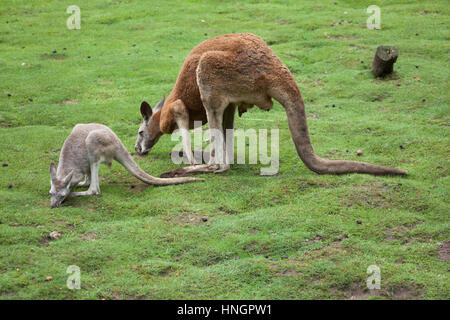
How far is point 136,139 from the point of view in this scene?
29.6 feet

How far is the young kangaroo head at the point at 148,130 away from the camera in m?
8.29

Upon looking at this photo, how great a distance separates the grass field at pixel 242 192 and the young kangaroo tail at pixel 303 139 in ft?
0.50

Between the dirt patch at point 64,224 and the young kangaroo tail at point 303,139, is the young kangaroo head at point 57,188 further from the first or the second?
the young kangaroo tail at point 303,139

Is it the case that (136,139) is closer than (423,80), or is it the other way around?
(136,139)

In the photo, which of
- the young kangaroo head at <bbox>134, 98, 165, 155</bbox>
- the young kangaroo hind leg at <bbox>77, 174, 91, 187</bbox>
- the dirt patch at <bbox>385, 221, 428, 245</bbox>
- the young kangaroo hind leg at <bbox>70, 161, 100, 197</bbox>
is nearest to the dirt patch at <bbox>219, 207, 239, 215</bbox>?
the young kangaroo hind leg at <bbox>70, 161, 100, 197</bbox>

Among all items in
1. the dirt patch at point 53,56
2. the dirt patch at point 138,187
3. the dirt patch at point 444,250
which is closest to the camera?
the dirt patch at point 444,250

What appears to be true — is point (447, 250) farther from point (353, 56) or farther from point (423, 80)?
point (353, 56)

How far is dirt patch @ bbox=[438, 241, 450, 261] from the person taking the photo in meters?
5.32

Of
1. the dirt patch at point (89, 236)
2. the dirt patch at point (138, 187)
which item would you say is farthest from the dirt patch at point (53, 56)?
the dirt patch at point (89, 236)

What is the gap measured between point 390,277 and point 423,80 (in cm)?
695

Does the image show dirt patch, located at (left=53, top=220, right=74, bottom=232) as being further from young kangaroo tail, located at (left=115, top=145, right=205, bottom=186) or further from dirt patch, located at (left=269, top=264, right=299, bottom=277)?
dirt patch, located at (left=269, top=264, right=299, bottom=277)

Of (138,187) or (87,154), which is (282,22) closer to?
(138,187)

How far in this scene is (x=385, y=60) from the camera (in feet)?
35.3
